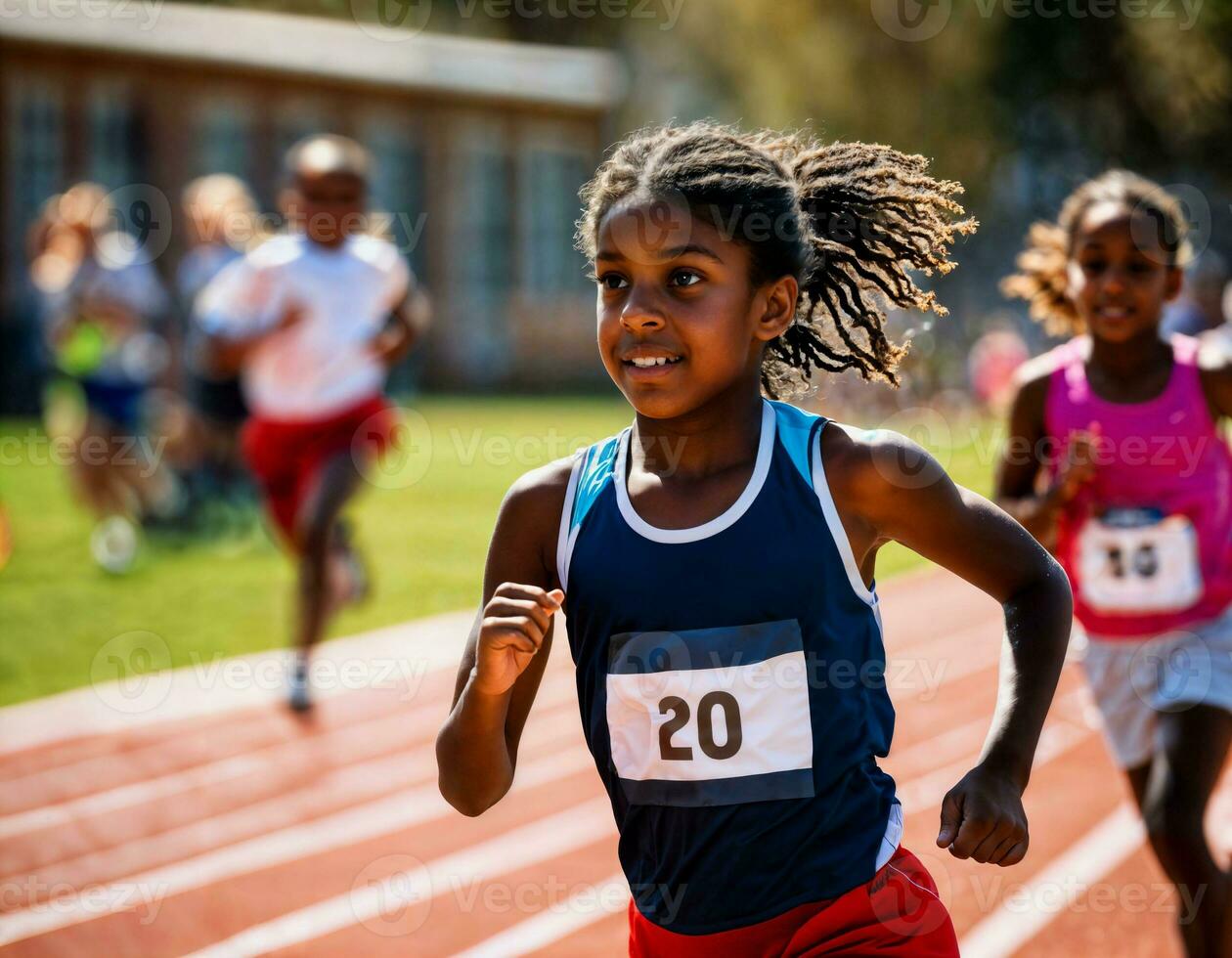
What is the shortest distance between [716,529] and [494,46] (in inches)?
1049

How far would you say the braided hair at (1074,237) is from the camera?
4219 mm

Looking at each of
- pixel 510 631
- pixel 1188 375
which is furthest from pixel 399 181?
pixel 510 631

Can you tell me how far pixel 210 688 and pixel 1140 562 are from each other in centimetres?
467

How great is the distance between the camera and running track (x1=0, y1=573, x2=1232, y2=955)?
176 inches

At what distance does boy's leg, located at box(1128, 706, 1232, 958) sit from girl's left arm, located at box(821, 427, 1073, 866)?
151 centimetres

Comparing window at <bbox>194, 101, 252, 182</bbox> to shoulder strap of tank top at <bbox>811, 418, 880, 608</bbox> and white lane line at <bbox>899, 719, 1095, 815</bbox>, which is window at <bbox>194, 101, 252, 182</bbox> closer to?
white lane line at <bbox>899, 719, 1095, 815</bbox>

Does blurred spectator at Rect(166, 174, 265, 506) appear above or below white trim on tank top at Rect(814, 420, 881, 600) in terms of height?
below

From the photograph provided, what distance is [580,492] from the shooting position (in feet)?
8.41

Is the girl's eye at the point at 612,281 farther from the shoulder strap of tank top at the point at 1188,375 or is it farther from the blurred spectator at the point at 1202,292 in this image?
Answer: the blurred spectator at the point at 1202,292

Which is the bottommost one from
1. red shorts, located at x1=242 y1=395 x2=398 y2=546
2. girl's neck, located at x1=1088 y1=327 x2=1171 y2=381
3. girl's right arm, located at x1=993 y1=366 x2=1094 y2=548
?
red shorts, located at x1=242 y1=395 x2=398 y2=546

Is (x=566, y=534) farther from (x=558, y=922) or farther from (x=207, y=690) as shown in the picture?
(x=207, y=690)

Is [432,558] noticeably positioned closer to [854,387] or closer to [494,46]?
[854,387]

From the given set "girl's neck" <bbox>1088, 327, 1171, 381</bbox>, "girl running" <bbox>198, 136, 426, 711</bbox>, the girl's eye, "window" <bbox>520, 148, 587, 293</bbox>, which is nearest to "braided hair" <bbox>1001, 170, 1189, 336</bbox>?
"girl's neck" <bbox>1088, 327, 1171, 381</bbox>

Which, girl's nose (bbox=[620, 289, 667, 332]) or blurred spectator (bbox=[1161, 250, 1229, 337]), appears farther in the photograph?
blurred spectator (bbox=[1161, 250, 1229, 337])
